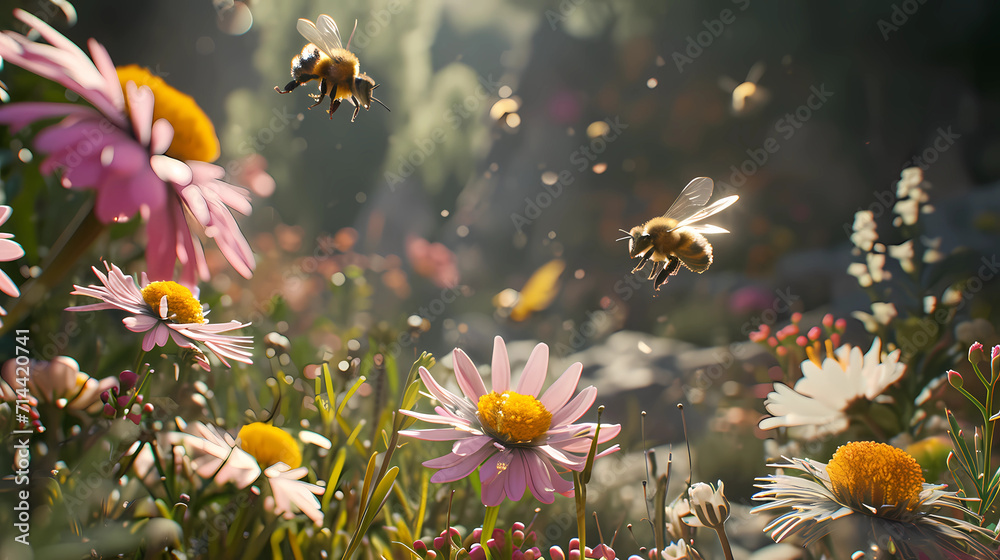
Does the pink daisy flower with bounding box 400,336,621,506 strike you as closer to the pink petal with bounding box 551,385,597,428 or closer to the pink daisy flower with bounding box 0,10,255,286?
the pink petal with bounding box 551,385,597,428

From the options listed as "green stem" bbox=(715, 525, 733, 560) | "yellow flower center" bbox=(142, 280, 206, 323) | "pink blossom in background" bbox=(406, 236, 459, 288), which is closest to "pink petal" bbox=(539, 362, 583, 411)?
"green stem" bbox=(715, 525, 733, 560)

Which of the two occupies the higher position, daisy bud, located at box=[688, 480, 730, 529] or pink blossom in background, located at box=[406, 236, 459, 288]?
pink blossom in background, located at box=[406, 236, 459, 288]

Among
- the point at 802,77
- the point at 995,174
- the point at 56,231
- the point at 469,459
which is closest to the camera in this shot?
the point at 469,459

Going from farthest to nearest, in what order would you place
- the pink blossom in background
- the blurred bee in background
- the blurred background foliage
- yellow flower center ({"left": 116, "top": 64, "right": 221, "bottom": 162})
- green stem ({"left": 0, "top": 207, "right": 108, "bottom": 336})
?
1. the blurred bee in background
2. the pink blossom in background
3. the blurred background foliage
4. yellow flower center ({"left": 116, "top": 64, "right": 221, "bottom": 162})
5. green stem ({"left": 0, "top": 207, "right": 108, "bottom": 336})

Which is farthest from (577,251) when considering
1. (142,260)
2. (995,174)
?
(142,260)

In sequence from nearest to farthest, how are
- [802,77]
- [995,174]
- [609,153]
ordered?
[995,174] → [802,77] → [609,153]

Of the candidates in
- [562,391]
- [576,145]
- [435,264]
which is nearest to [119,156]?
[562,391]

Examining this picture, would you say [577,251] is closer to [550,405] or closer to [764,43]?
[764,43]

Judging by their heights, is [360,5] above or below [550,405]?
above
